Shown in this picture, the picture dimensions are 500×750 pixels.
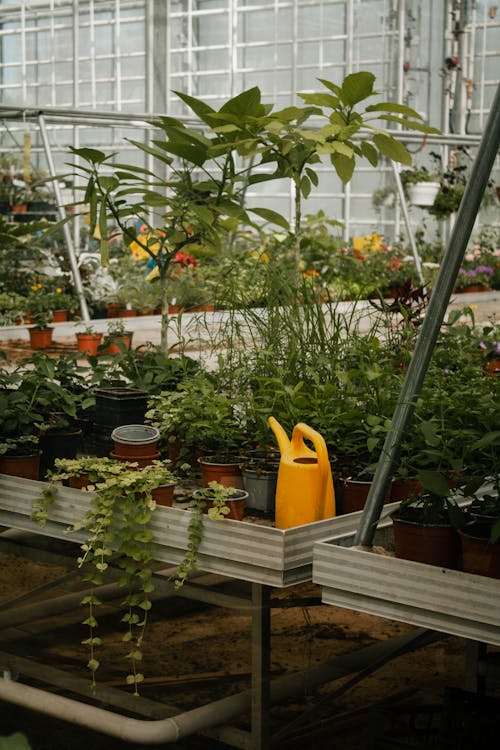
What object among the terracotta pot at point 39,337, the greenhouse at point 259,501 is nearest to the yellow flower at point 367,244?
the terracotta pot at point 39,337

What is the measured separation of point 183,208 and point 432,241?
30.3 feet

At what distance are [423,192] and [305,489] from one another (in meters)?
8.77

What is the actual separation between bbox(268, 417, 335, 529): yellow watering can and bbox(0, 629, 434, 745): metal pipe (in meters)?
0.41

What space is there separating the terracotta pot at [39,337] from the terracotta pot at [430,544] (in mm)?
4305

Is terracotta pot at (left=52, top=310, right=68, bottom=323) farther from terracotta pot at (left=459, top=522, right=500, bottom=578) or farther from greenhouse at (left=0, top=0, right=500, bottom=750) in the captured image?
terracotta pot at (left=459, top=522, right=500, bottom=578)

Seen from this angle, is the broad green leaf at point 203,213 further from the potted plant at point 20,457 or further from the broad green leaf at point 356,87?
the potted plant at point 20,457

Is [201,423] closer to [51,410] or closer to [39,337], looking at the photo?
[51,410]

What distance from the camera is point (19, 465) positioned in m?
2.53

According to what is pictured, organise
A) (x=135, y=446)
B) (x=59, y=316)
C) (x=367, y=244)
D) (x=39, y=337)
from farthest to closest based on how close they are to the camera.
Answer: (x=367, y=244)
(x=59, y=316)
(x=39, y=337)
(x=135, y=446)

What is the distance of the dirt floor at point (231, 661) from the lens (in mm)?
2910

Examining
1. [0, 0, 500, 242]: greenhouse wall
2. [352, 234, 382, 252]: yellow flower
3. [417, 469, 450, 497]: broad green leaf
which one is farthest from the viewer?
[0, 0, 500, 242]: greenhouse wall

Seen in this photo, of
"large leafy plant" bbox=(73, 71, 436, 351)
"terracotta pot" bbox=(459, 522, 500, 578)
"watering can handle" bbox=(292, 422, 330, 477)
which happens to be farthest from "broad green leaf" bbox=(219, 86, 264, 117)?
"terracotta pot" bbox=(459, 522, 500, 578)

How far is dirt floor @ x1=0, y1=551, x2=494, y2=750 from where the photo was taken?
2910 mm

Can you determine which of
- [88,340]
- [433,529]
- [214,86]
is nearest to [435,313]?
[433,529]
